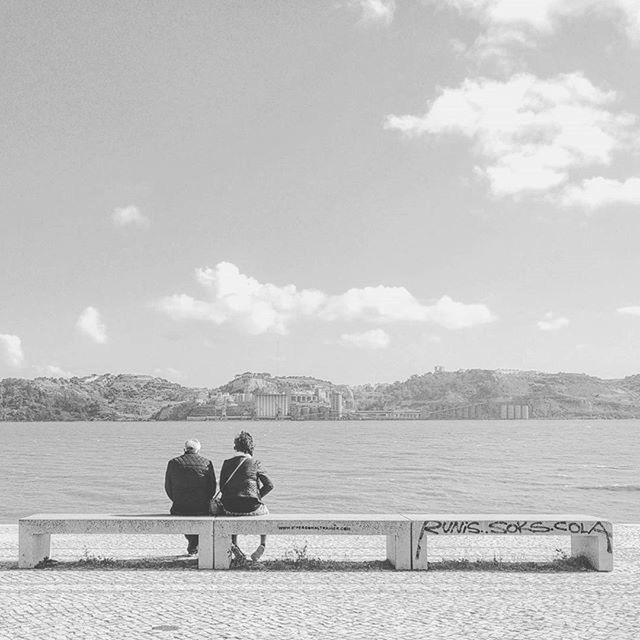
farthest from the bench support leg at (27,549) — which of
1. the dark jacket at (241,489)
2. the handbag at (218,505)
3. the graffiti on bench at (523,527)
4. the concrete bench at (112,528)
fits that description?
the graffiti on bench at (523,527)

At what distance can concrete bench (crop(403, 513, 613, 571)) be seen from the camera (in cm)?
1048

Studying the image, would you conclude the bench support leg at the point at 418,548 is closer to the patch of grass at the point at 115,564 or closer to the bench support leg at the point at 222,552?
the bench support leg at the point at 222,552

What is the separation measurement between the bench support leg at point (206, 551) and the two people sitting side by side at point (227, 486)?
432mm

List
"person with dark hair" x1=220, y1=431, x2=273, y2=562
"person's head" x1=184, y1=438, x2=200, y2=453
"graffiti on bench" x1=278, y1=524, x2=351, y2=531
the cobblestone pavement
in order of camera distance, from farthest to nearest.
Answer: "person's head" x1=184, y1=438, x2=200, y2=453 < "person with dark hair" x1=220, y1=431, x2=273, y2=562 < "graffiti on bench" x1=278, y1=524, x2=351, y2=531 < the cobblestone pavement

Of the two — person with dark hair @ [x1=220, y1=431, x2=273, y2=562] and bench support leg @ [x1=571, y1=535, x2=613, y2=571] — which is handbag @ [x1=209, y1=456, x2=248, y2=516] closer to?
person with dark hair @ [x1=220, y1=431, x2=273, y2=562]

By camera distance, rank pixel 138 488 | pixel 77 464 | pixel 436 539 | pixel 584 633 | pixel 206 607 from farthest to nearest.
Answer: pixel 77 464 → pixel 138 488 → pixel 436 539 → pixel 206 607 → pixel 584 633

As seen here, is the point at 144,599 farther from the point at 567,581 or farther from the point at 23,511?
the point at 23,511

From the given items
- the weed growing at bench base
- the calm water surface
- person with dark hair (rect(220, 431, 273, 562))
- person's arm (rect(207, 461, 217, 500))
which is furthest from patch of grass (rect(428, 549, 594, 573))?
the calm water surface

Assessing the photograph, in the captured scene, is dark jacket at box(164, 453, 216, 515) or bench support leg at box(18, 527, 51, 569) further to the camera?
dark jacket at box(164, 453, 216, 515)

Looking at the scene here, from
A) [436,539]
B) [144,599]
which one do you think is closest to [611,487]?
[436,539]

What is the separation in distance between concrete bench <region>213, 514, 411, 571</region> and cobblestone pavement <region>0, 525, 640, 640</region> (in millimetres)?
271

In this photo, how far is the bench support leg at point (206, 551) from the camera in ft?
33.8

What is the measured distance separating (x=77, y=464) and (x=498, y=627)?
63777mm

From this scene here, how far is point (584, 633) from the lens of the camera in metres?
7.35
